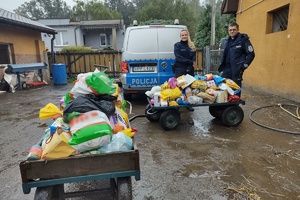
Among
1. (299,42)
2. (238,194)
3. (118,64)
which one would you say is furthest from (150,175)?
(118,64)

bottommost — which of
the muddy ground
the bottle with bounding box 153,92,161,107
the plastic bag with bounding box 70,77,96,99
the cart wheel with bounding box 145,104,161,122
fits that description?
the muddy ground

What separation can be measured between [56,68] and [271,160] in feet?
36.3

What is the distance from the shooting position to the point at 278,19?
27.2ft

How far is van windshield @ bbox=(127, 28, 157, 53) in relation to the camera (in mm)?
6340

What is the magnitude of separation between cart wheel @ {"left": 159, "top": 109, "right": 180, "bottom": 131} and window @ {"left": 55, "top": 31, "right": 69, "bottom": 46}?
2669 centimetres

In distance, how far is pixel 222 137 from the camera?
4.30 meters

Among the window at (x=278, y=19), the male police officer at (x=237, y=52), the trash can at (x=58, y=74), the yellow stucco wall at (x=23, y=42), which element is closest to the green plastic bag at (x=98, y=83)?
the male police officer at (x=237, y=52)

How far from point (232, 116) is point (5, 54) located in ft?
37.4

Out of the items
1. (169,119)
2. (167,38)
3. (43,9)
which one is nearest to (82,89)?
(169,119)

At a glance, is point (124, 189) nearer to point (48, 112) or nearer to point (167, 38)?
point (48, 112)

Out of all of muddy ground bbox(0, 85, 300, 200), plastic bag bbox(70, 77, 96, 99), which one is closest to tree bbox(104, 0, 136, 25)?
muddy ground bbox(0, 85, 300, 200)

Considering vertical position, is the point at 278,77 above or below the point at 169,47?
below

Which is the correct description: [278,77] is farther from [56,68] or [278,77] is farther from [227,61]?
[56,68]

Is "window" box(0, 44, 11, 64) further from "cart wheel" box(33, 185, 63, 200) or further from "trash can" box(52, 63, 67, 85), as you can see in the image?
"cart wheel" box(33, 185, 63, 200)
